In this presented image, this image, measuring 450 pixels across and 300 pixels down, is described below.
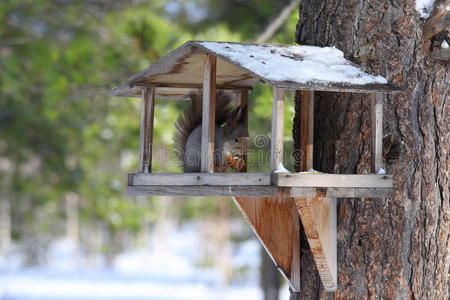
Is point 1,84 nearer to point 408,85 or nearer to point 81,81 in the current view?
point 81,81

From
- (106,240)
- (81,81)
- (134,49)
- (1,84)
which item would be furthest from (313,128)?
(106,240)

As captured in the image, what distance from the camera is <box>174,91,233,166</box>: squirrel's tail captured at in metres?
2.46

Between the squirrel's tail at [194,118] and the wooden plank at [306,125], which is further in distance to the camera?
the squirrel's tail at [194,118]

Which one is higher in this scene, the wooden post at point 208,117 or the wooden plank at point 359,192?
the wooden post at point 208,117

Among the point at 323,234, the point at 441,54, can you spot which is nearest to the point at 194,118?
the point at 323,234

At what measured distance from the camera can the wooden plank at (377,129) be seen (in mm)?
2096

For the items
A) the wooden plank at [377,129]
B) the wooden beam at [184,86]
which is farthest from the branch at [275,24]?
the wooden plank at [377,129]

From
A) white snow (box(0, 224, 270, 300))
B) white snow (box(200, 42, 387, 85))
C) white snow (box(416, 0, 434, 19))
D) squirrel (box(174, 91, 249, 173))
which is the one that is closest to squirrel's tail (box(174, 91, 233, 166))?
squirrel (box(174, 91, 249, 173))

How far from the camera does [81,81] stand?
6.15 meters

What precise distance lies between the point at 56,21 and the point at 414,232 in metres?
5.72

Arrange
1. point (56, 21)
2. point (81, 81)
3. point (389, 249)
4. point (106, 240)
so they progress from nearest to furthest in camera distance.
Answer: point (389, 249) → point (81, 81) → point (56, 21) → point (106, 240)

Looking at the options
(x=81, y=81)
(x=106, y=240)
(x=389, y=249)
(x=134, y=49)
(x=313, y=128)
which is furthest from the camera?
(x=106, y=240)

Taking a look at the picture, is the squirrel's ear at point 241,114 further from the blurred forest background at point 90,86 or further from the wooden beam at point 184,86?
the blurred forest background at point 90,86

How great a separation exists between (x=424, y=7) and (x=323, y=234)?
86 centimetres
